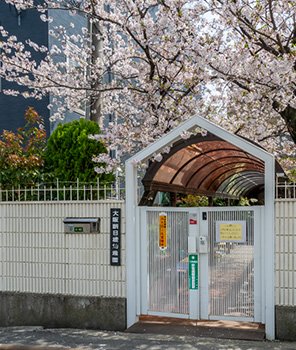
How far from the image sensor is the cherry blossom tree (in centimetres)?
A: 845

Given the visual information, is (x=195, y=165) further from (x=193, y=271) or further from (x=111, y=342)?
(x=111, y=342)

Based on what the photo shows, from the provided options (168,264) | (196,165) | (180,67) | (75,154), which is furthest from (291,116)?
(75,154)

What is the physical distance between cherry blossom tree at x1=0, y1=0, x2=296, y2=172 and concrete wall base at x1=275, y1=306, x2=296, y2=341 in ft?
11.4

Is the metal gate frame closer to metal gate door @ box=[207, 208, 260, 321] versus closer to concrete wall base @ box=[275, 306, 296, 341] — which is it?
metal gate door @ box=[207, 208, 260, 321]

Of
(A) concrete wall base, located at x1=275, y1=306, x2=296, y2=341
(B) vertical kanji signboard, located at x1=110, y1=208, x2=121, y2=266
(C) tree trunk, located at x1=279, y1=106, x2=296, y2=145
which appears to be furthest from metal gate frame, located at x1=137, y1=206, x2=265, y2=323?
(C) tree trunk, located at x1=279, y1=106, x2=296, y2=145

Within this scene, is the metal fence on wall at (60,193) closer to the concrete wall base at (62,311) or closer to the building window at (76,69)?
the concrete wall base at (62,311)

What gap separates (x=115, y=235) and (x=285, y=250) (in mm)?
2647

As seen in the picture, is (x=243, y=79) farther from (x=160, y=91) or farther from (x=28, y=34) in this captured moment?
(x=28, y=34)

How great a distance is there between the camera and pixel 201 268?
7.48m

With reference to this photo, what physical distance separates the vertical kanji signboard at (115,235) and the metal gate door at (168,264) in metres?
0.49

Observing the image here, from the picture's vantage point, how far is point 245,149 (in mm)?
7039

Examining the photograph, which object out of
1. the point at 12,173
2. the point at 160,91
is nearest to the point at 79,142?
the point at 12,173

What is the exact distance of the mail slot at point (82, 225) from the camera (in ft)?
25.5

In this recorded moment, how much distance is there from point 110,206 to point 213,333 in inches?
99.7
